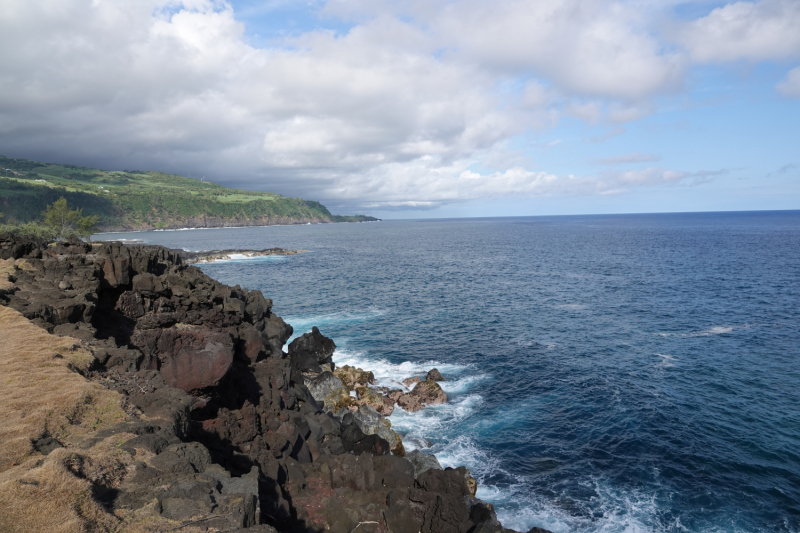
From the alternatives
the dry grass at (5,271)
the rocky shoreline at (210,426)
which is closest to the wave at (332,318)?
the rocky shoreline at (210,426)

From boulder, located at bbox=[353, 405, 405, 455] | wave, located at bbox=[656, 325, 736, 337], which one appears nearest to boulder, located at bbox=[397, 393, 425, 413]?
boulder, located at bbox=[353, 405, 405, 455]

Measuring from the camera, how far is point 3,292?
75.9 ft

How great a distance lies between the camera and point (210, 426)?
21750 mm

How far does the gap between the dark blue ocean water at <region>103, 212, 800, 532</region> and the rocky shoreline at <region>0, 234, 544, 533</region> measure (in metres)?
4.95

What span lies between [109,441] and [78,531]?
4.22 meters

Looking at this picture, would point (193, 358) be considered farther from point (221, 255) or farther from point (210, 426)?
point (221, 255)

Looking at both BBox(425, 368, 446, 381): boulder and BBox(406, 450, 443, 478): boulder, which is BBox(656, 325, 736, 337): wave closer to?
BBox(425, 368, 446, 381): boulder

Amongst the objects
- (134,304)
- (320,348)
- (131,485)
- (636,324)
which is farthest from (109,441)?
(636,324)

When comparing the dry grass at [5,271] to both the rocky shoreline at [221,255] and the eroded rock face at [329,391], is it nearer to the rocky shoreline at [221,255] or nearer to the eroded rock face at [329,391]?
the eroded rock face at [329,391]

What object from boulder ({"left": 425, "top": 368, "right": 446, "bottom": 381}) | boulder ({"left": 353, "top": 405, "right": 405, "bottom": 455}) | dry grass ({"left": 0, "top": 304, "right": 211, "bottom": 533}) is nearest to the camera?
dry grass ({"left": 0, "top": 304, "right": 211, "bottom": 533})

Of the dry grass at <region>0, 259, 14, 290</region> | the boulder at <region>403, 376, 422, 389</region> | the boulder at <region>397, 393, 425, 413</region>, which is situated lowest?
the boulder at <region>397, 393, 425, 413</region>

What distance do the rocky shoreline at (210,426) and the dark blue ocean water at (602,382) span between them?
4949 mm

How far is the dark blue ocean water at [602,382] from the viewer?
78.7ft

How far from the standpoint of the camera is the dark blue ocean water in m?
24.0
